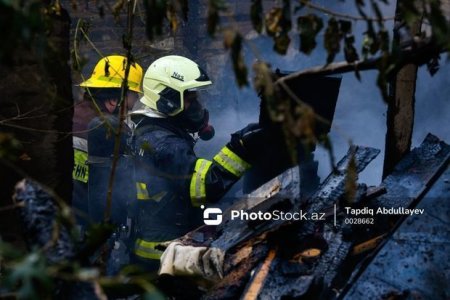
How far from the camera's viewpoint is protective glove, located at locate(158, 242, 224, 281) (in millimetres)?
3643

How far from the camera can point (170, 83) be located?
473 centimetres

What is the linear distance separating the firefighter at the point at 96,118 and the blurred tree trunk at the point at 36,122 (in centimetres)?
169

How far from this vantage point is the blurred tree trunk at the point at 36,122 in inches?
121

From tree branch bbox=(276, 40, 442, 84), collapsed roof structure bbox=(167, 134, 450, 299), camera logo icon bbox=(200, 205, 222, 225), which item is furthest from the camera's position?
camera logo icon bbox=(200, 205, 222, 225)

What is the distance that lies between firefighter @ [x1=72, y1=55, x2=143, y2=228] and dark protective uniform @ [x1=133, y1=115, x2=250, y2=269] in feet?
1.47

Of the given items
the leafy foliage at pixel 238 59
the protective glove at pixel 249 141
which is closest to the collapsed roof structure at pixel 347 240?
the protective glove at pixel 249 141

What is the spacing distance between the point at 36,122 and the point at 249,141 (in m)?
1.54

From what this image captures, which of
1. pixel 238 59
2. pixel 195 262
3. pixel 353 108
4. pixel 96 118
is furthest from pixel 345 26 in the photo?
pixel 353 108

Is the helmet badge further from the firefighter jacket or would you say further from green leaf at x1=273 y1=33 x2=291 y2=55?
green leaf at x1=273 y1=33 x2=291 y2=55

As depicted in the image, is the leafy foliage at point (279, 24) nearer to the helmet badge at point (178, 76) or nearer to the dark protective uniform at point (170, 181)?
the dark protective uniform at point (170, 181)

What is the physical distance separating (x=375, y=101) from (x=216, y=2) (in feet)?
18.9

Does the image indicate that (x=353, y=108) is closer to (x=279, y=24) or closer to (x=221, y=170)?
(x=221, y=170)

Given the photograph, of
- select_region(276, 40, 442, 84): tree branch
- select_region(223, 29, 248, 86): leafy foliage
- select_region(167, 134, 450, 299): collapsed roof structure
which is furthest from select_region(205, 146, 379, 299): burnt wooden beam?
select_region(223, 29, 248, 86): leafy foliage

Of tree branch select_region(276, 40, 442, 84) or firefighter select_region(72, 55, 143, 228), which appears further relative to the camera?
firefighter select_region(72, 55, 143, 228)
